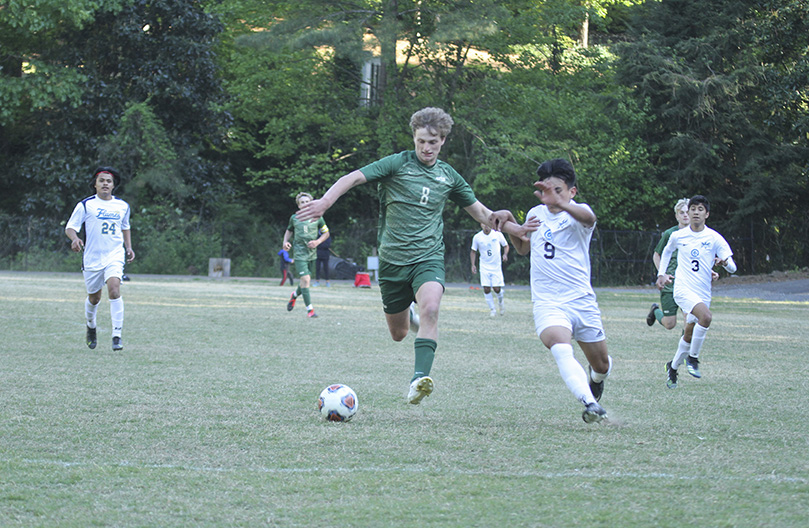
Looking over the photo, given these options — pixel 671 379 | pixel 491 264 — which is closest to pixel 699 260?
pixel 671 379

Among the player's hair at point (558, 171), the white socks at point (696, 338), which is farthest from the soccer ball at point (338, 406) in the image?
the white socks at point (696, 338)

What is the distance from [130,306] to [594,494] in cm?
1448

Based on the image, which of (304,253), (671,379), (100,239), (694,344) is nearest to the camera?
(671,379)

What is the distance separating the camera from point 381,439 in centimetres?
552

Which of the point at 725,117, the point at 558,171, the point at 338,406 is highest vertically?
the point at 725,117

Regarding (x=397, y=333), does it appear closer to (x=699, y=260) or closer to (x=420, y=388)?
(x=420, y=388)

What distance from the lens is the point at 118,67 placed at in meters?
35.9

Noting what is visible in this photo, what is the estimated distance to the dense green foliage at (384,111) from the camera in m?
33.2

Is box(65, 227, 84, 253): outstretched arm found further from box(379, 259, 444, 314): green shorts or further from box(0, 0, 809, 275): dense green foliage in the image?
box(0, 0, 809, 275): dense green foliage

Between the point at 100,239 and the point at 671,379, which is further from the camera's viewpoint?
the point at 100,239

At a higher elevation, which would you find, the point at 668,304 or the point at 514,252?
the point at 514,252

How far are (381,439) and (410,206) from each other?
2.18 meters

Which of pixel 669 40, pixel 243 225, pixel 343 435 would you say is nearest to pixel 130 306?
pixel 343 435

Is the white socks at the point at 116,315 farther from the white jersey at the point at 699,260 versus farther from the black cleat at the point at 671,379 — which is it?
the white jersey at the point at 699,260
